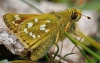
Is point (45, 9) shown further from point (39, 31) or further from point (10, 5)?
point (39, 31)

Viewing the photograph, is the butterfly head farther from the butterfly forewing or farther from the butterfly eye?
the butterfly forewing

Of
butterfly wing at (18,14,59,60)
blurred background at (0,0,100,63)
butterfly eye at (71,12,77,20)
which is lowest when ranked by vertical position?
blurred background at (0,0,100,63)

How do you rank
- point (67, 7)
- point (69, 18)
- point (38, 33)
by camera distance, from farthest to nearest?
point (67, 7) → point (69, 18) → point (38, 33)

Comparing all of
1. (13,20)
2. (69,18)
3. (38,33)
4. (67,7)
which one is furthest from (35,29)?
(67,7)

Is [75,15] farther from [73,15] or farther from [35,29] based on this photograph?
[35,29]

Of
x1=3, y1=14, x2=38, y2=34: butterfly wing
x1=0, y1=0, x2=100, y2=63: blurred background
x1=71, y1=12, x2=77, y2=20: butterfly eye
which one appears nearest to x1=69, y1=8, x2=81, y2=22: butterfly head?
x1=71, y1=12, x2=77, y2=20: butterfly eye

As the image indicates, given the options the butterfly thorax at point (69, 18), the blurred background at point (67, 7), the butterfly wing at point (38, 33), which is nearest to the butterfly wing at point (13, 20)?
the butterfly wing at point (38, 33)

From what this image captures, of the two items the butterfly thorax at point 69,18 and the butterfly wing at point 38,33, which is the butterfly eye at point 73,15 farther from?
the butterfly wing at point 38,33

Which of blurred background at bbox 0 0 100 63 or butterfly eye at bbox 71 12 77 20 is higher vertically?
butterfly eye at bbox 71 12 77 20
